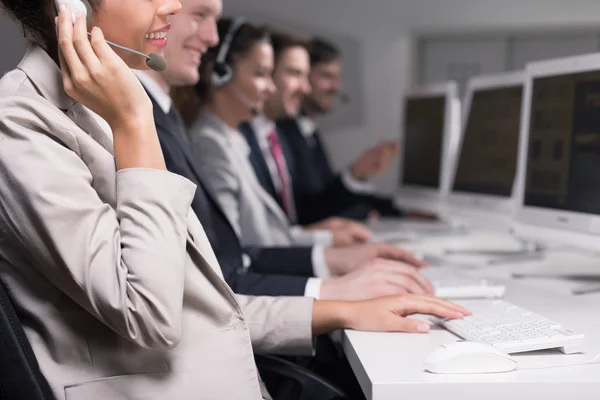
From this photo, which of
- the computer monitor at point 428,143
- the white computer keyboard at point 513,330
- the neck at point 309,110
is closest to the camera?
the white computer keyboard at point 513,330

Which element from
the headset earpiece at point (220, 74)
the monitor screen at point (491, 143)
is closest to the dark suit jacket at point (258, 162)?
the headset earpiece at point (220, 74)

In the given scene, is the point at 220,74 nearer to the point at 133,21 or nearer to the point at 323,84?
the point at 133,21

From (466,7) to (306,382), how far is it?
4779mm

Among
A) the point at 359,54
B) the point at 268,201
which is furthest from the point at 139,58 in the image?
the point at 359,54

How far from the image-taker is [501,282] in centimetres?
173

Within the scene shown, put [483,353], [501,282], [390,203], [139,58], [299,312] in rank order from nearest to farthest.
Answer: [483,353] < [139,58] < [299,312] < [501,282] < [390,203]

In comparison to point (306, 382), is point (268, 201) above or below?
above

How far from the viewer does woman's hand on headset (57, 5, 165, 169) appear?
0.91 m

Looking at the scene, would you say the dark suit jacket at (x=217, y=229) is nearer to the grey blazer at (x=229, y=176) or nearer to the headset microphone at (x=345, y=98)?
the grey blazer at (x=229, y=176)

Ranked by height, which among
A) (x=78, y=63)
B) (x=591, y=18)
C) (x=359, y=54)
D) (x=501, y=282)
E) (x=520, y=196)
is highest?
(x=591, y=18)

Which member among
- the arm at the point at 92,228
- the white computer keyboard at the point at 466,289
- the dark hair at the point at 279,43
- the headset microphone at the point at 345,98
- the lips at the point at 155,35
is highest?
the dark hair at the point at 279,43

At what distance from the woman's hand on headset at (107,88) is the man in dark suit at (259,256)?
46 centimetres

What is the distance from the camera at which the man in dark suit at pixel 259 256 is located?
1.41 meters

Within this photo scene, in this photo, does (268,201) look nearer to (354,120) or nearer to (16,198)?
(16,198)
